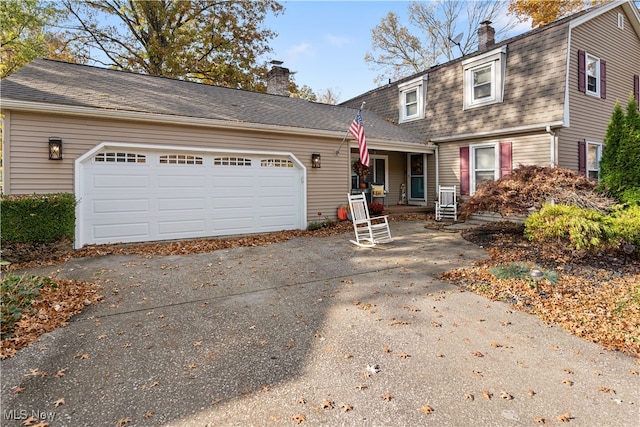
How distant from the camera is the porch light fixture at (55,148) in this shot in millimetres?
6266

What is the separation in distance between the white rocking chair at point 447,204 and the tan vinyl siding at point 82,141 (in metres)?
4.45

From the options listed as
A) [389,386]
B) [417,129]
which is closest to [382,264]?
[389,386]

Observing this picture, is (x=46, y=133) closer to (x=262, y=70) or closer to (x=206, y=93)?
(x=206, y=93)

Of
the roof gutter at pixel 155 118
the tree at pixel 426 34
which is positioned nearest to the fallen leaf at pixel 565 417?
the roof gutter at pixel 155 118

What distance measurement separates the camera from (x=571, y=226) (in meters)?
5.26

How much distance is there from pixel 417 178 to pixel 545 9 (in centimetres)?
1314

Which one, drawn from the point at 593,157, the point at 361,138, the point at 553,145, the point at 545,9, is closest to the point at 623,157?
the point at 553,145

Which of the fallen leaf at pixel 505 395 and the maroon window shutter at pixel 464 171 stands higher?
the maroon window shutter at pixel 464 171

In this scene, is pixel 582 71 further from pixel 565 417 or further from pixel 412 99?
pixel 565 417

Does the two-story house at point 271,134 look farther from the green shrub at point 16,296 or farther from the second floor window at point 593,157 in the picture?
the green shrub at point 16,296

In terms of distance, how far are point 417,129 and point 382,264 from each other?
337 inches

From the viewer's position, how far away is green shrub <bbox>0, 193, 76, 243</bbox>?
209 inches

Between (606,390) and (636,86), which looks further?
(636,86)

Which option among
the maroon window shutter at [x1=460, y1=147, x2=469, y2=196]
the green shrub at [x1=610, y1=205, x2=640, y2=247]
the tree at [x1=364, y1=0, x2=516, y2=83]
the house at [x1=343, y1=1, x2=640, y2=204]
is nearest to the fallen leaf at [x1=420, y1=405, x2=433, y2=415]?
the green shrub at [x1=610, y1=205, x2=640, y2=247]
